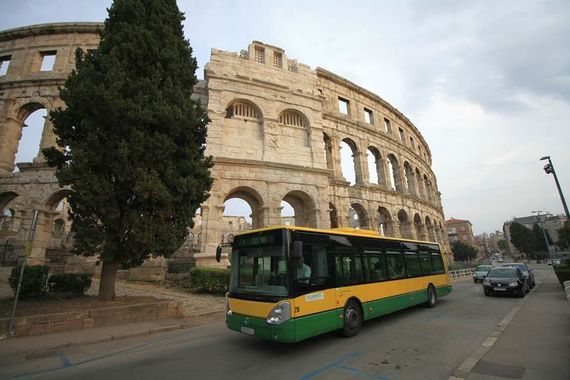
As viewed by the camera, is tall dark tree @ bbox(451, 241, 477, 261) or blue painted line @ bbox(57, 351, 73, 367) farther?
tall dark tree @ bbox(451, 241, 477, 261)

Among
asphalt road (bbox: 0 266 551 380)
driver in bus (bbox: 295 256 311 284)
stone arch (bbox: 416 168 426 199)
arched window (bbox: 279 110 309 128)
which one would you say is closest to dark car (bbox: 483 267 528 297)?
asphalt road (bbox: 0 266 551 380)

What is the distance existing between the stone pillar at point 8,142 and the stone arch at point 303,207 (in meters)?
18.4

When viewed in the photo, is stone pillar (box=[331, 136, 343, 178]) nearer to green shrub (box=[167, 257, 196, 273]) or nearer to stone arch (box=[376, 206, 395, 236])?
stone arch (box=[376, 206, 395, 236])

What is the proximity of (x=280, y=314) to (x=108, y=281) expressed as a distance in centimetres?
657

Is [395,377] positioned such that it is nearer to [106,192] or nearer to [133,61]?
[106,192]

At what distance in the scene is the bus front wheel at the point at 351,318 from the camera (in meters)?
6.28

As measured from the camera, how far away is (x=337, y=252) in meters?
6.61

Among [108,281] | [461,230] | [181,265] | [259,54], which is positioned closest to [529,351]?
[108,281]

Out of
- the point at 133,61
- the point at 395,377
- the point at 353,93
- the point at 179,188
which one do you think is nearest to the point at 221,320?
the point at 179,188

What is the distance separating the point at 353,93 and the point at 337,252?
22.2 m

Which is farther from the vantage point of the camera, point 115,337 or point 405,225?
point 405,225

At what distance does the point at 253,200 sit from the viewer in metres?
18.5

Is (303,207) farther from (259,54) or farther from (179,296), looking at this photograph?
(259,54)

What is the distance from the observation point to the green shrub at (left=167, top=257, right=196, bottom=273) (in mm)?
15148
